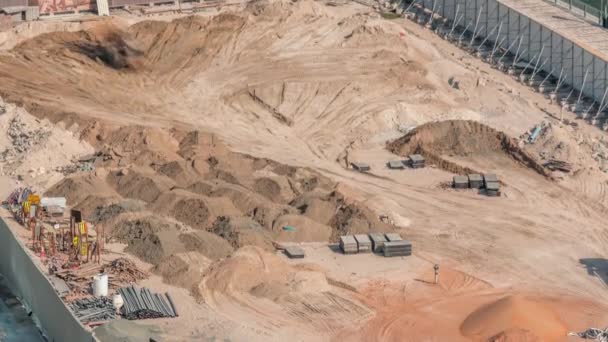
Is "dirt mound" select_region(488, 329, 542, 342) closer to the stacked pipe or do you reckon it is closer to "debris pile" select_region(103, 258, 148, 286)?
the stacked pipe

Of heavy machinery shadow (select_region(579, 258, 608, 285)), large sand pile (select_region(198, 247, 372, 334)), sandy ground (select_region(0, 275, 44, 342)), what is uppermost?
large sand pile (select_region(198, 247, 372, 334))

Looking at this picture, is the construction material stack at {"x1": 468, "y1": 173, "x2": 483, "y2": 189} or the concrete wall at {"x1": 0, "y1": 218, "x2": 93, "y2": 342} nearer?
the concrete wall at {"x1": 0, "y1": 218, "x2": 93, "y2": 342}

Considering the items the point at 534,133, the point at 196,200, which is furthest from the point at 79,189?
the point at 534,133

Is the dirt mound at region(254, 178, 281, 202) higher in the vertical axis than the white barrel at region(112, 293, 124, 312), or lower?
higher

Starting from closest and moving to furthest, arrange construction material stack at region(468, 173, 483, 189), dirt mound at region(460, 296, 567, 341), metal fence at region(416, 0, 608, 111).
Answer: dirt mound at region(460, 296, 567, 341), construction material stack at region(468, 173, 483, 189), metal fence at region(416, 0, 608, 111)

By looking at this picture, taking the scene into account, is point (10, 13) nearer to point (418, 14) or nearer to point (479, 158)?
point (418, 14)

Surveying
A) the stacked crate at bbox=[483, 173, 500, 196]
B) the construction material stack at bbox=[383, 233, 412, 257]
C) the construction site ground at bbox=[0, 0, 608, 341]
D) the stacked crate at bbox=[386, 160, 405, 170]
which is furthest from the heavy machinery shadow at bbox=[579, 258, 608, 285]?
the stacked crate at bbox=[386, 160, 405, 170]

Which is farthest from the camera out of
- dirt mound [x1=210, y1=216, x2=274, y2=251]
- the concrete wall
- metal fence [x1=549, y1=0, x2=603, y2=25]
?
metal fence [x1=549, y1=0, x2=603, y2=25]
